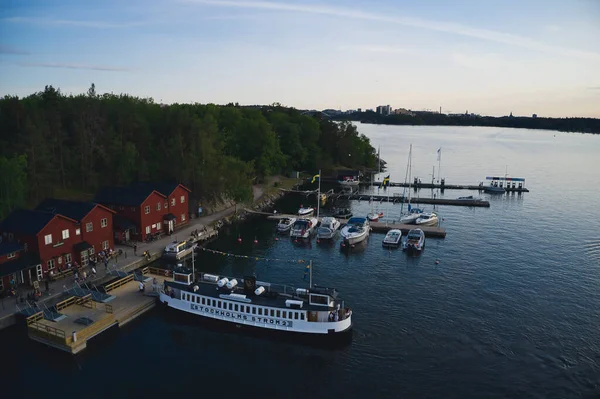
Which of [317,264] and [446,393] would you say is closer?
[446,393]

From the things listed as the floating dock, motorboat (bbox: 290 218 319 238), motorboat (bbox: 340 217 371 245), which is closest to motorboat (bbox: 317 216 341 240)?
motorboat (bbox: 290 218 319 238)

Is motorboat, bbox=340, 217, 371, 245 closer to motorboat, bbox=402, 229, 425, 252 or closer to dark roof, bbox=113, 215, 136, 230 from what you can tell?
motorboat, bbox=402, 229, 425, 252

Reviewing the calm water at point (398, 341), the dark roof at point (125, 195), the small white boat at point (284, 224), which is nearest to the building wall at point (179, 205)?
the dark roof at point (125, 195)

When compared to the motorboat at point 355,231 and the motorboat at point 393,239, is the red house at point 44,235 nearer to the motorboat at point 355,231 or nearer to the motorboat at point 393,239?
the motorboat at point 355,231

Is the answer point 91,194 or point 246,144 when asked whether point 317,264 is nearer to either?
point 91,194

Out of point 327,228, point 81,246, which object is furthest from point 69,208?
point 327,228

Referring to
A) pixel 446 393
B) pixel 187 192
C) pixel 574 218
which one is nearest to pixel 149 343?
pixel 446 393
